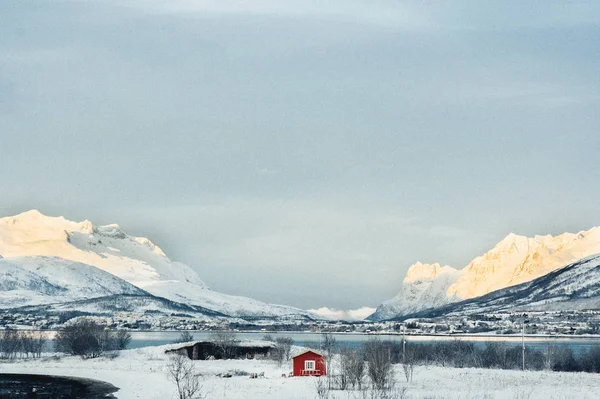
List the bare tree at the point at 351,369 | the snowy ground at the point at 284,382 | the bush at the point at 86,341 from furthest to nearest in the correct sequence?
the bush at the point at 86,341 → the bare tree at the point at 351,369 → the snowy ground at the point at 284,382

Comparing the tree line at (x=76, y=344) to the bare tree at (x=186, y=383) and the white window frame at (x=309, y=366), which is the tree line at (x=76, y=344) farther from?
the white window frame at (x=309, y=366)

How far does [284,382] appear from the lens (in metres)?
95.8

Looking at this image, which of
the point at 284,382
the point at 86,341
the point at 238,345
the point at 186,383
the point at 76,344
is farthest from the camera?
the point at 76,344

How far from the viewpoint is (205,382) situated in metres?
94.9

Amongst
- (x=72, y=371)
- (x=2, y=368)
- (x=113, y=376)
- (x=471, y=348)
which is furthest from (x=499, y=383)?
(x=471, y=348)

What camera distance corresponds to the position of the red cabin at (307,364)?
106938mm

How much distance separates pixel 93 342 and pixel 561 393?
326 feet

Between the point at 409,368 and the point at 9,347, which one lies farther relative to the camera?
the point at 9,347

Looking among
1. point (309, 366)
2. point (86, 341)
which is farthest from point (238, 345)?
point (309, 366)

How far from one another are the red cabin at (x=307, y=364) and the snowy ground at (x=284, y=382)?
4.05 m

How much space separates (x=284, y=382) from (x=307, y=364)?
459 inches

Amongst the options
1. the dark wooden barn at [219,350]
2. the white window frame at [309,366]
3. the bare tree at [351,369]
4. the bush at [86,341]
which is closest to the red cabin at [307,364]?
the white window frame at [309,366]

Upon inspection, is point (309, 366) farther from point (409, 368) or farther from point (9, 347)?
point (9, 347)

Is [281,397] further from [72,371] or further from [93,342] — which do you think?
[93,342]
